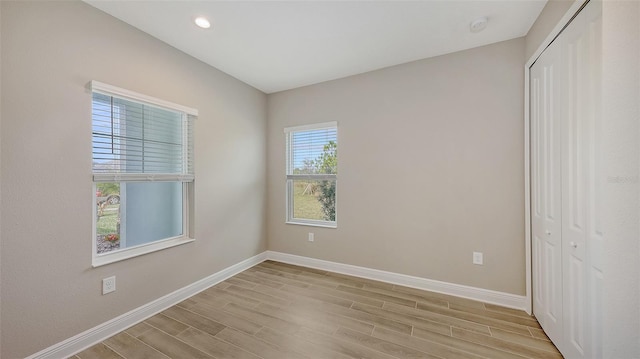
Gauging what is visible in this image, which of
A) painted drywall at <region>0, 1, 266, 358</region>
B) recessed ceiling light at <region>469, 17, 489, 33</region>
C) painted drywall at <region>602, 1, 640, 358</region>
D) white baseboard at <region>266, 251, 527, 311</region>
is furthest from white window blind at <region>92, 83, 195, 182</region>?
painted drywall at <region>602, 1, 640, 358</region>

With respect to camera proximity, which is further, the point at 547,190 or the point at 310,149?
the point at 310,149

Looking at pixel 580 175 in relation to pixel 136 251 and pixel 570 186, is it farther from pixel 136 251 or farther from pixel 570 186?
pixel 136 251

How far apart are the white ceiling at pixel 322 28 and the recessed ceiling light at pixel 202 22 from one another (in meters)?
0.04

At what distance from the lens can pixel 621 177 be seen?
36.9 inches

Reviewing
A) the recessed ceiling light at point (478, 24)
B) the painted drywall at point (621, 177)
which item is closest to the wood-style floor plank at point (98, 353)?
the painted drywall at point (621, 177)

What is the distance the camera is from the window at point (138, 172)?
77.7 inches

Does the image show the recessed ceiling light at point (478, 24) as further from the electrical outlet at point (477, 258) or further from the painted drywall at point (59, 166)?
the painted drywall at point (59, 166)

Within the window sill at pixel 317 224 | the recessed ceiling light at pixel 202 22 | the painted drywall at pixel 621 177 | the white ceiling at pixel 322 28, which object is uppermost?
the white ceiling at pixel 322 28

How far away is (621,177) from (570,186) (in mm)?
744

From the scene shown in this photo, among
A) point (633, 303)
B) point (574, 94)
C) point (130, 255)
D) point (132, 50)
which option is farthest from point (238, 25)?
point (633, 303)

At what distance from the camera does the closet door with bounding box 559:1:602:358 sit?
1.32 m

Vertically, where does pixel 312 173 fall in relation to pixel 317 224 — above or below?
above

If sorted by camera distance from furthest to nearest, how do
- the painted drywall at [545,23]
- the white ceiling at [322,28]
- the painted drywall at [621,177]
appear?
the white ceiling at [322,28]
the painted drywall at [545,23]
the painted drywall at [621,177]

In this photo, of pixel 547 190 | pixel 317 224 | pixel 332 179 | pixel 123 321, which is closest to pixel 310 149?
pixel 332 179
